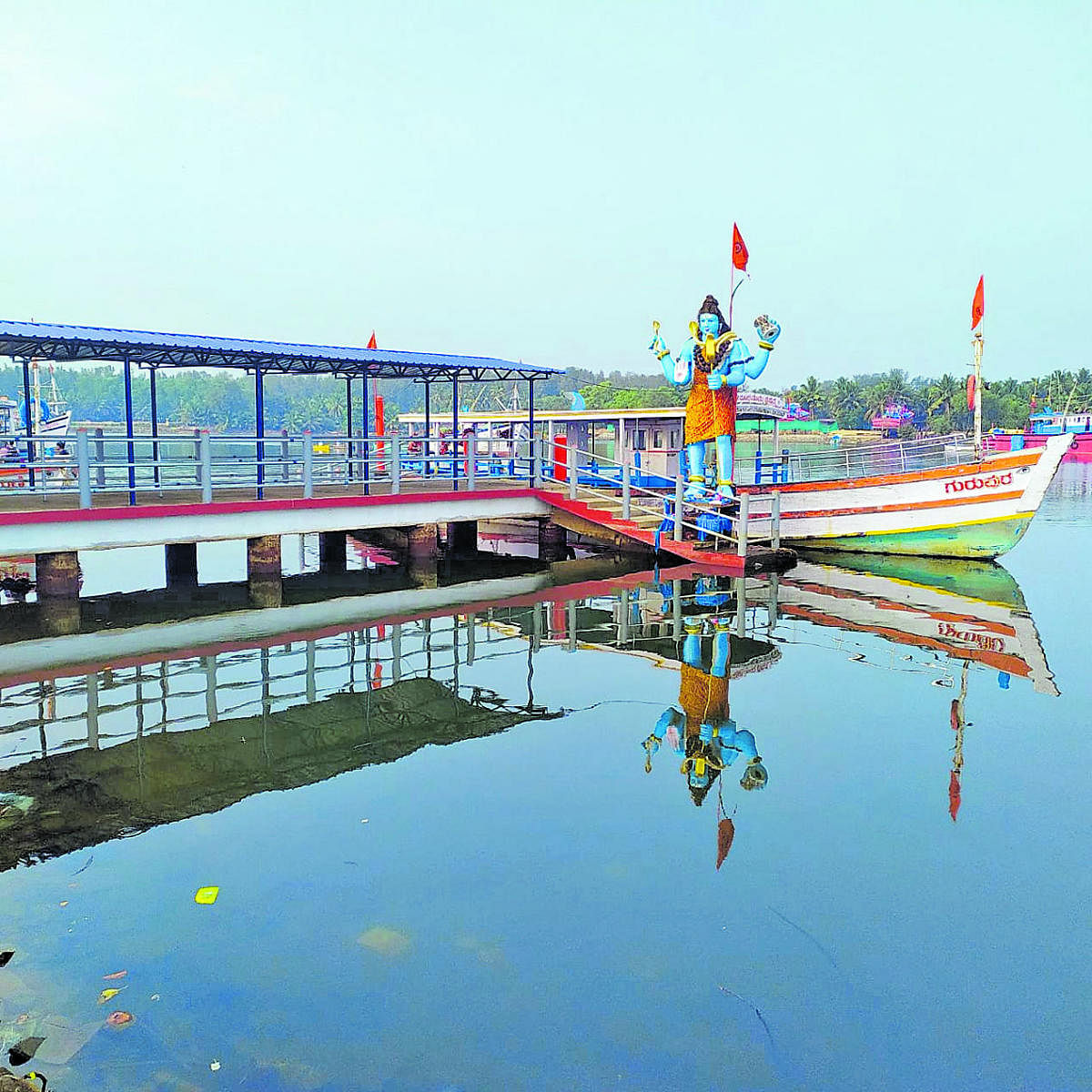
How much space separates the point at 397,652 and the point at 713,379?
384 inches

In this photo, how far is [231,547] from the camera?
2600 cm

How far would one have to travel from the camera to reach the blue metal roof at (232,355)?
1478 centimetres

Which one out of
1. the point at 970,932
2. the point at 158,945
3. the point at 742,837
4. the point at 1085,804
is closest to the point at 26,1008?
the point at 158,945

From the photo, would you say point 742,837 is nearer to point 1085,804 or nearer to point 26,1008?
point 1085,804

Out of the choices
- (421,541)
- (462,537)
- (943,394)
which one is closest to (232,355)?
(421,541)

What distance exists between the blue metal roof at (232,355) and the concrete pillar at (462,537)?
131 inches

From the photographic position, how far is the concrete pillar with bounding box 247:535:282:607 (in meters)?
16.6

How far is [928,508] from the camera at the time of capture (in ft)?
69.6

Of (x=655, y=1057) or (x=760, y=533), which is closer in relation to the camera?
(x=655, y=1057)

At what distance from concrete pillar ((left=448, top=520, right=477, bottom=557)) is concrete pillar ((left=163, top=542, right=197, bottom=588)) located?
594cm

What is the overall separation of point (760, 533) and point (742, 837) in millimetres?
15214

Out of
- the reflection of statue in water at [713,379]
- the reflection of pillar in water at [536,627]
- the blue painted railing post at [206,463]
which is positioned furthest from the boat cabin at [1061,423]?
the blue painted railing post at [206,463]

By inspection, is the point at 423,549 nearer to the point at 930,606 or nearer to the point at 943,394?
the point at 930,606

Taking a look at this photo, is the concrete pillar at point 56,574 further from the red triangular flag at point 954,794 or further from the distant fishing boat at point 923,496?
the distant fishing boat at point 923,496
